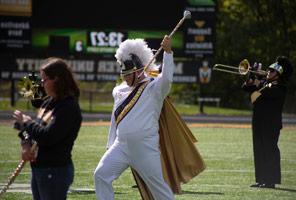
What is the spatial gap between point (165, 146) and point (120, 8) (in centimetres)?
2171

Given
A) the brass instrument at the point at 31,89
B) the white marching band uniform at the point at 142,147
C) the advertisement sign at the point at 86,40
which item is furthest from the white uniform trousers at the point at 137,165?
the advertisement sign at the point at 86,40

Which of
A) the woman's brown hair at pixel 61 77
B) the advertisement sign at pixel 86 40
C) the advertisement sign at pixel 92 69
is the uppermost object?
the woman's brown hair at pixel 61 77

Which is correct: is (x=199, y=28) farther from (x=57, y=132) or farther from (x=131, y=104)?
(x=57, y=132)

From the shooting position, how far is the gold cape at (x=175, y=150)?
9.95 m

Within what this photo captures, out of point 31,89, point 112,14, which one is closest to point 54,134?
point 31,89

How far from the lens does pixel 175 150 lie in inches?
394

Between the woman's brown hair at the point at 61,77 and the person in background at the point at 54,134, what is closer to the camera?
the person in background at the point at 54,134

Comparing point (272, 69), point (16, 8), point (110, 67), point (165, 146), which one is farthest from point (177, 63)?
point (165, 146)

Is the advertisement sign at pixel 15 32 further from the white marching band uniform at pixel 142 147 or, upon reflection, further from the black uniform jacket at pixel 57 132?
the black uniform jacket at pixel 57 132

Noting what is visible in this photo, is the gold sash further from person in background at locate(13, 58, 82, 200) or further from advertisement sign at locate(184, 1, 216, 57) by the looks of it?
advertisement sign at locate(184, 1, 216, 57)

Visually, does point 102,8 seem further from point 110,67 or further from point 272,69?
point 272,69

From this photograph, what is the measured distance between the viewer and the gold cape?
9.95m

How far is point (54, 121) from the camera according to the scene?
7.40 m

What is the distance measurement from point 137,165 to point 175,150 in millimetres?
700
